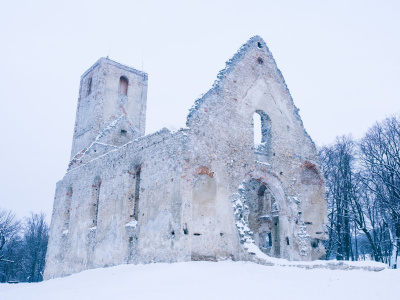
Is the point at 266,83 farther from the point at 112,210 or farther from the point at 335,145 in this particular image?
the point at 335,145

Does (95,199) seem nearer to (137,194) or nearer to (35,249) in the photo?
(137,194)

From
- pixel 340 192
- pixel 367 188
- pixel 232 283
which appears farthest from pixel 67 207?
pixel 367 188

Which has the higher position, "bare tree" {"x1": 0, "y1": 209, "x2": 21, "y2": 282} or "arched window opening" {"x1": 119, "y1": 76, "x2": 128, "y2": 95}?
"arched window opening" {"x1": 119, "y1": 76, "x2": 128, "y2": 95}

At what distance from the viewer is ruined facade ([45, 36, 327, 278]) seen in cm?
1298

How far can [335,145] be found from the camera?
25422 mm

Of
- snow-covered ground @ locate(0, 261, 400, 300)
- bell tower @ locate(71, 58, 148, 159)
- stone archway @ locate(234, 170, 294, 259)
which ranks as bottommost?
snow-covered ground @ locate(0, 261, 400, 300)

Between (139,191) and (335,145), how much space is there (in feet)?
50.0

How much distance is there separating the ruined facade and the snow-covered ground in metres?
0.90

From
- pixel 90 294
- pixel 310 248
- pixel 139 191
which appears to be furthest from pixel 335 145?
pixel 90 294

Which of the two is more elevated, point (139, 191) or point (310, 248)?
point (139, 191)

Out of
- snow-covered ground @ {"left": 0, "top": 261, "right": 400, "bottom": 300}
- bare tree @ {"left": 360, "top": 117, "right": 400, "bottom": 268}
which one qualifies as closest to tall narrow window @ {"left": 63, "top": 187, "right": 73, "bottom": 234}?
snow-covered ground @ {"left": 0, "top": 261, "right": 400, "bottom": 300}

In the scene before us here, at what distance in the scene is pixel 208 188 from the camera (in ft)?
44.7

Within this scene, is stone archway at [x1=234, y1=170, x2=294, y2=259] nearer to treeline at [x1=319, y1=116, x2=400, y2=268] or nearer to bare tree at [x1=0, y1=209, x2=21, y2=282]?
treeline at [x1=319, y1=116, x2=400, y2=268]

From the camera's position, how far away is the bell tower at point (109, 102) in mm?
21531
